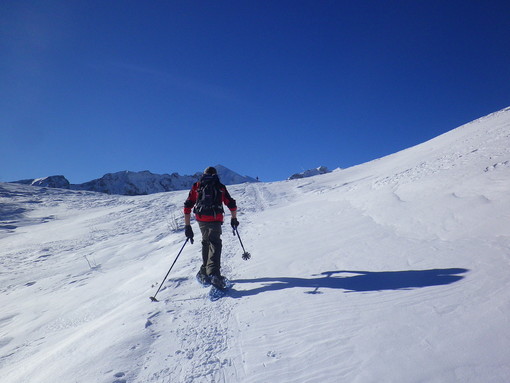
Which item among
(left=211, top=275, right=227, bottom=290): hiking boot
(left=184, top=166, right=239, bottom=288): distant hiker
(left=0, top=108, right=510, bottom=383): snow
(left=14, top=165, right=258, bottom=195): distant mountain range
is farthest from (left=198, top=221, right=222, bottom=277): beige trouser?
(left=14, top=165, right=258, bottom=195): distant mountain range

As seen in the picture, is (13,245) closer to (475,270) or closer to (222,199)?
(222,199)

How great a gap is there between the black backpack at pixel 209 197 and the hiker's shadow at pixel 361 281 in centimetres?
149

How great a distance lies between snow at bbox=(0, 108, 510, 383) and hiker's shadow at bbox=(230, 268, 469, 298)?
0.03 metres

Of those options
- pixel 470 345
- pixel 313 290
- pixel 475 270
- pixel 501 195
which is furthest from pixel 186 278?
pixel 501 195

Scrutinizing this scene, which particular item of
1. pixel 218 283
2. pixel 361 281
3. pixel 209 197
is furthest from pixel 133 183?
pixel 361 281

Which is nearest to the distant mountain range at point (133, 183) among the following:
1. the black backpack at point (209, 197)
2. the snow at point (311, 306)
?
the snow at point (311, 306)

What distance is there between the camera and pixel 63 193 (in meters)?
31.7

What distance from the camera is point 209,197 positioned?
15.8 feet

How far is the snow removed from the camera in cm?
247

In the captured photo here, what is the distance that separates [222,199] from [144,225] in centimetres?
1050

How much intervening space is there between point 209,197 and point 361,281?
3.03 metres

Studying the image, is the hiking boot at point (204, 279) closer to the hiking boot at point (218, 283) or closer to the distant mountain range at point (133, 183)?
the hiking boot at point (218, 283)

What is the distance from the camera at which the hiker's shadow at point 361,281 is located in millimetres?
3689

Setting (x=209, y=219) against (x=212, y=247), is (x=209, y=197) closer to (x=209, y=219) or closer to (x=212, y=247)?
(x=209, y=219)
